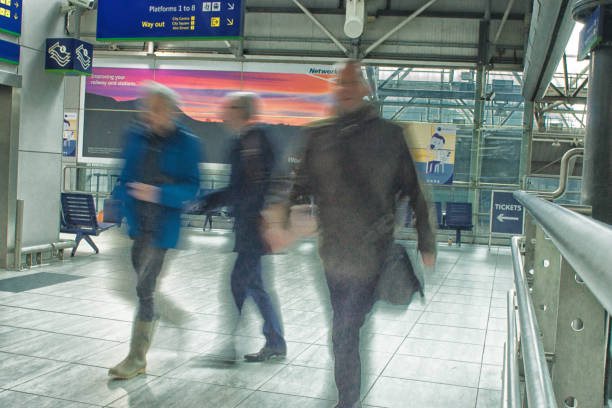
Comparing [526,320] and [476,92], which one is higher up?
[476,92]

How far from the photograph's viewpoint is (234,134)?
4238mm

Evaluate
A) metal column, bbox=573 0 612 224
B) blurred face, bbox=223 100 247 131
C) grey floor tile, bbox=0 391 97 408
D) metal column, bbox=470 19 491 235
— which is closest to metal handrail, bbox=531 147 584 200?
blurred face, bbox=223 100 247 131

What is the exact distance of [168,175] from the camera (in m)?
3.94

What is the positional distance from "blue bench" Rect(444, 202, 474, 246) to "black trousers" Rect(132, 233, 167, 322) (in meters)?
11.2

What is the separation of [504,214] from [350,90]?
11.2m

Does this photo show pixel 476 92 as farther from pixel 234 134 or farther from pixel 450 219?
pixel 234 134

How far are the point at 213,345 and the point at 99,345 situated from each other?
840mm

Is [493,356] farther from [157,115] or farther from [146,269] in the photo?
[157,115]

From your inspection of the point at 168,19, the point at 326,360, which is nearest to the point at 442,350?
the point at 326,360

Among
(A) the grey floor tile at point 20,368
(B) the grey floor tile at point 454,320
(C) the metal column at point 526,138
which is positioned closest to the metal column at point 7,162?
(A) the grey floor tile at point 20,368

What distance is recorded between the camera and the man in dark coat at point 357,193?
3021 millimetres

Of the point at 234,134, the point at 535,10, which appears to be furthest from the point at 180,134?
the point at 535,10

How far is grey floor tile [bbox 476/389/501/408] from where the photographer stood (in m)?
3.73

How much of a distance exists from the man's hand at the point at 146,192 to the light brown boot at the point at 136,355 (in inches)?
33.2
